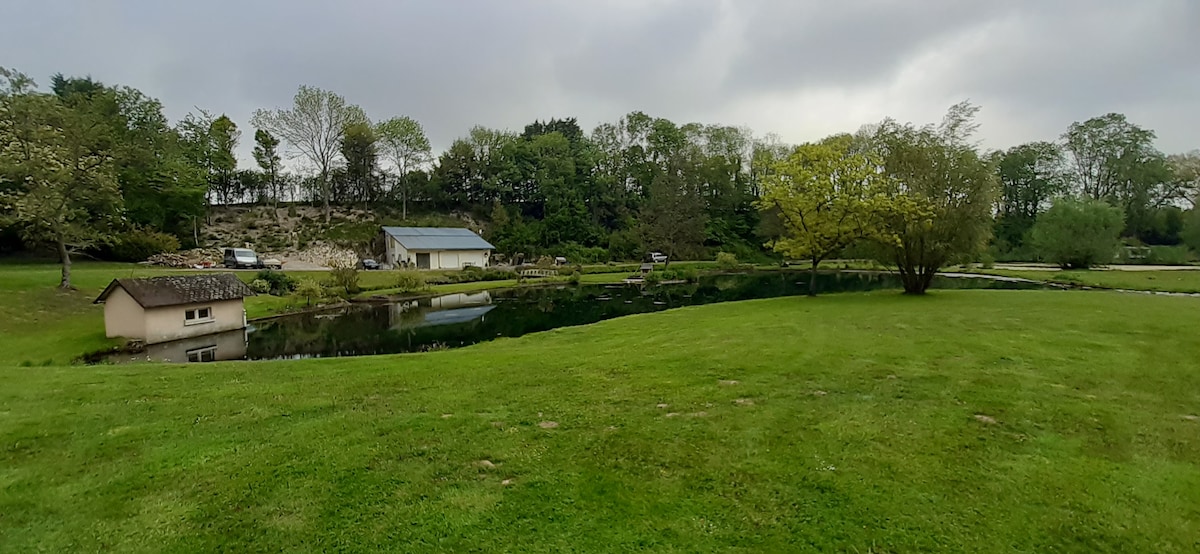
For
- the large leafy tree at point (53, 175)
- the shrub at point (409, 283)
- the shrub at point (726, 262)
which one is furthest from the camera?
the shrub at point (726, 262)

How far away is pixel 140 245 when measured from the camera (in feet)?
143

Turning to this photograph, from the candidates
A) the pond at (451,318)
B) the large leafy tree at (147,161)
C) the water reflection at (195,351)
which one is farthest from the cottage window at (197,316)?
the large leafy tree at (147,161)

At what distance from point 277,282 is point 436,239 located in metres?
23.1

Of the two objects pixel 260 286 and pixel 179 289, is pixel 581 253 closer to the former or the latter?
pixel 260 286

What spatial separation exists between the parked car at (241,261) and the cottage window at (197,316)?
21.8 metres

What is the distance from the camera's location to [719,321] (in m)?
20.7

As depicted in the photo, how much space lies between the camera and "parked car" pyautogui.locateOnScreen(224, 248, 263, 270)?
143 feet

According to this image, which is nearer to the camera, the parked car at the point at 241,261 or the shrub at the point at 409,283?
the shrub at the point at 409,283

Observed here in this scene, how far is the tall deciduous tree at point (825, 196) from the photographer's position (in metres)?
28.5

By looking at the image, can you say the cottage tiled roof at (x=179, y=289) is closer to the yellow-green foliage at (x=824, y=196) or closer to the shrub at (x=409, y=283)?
the shrub at (x=409, y=283)

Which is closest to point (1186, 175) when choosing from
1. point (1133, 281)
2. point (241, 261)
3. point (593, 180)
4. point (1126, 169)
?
point (1126, 169)

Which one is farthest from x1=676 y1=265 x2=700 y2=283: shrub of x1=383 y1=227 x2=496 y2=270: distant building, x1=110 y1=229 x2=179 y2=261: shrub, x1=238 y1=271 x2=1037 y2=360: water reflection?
x1=110 y1=229 x2=179 y2=261: shrub

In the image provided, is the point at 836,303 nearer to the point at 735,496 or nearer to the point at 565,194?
the point at 735,496

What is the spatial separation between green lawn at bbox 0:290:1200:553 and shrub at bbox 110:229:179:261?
129ft
